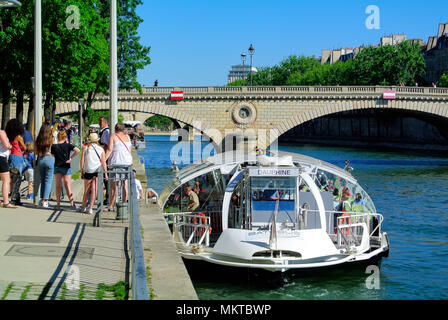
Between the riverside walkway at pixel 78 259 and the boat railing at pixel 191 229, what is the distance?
3238 mm

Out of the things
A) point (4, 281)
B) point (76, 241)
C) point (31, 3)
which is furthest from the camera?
point (31, 3)

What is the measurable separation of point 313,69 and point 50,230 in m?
104

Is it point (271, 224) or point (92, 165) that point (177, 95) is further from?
point (92, 165)

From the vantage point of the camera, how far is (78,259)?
880 cm

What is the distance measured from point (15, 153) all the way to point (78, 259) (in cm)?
603

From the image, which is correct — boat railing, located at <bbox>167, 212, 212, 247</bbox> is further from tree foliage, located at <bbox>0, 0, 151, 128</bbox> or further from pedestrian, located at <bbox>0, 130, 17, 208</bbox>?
tree foliage, located at <bbox>0, 0, 151, 128</bbox>

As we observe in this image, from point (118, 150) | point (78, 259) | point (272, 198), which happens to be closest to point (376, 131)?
point (272, 198)

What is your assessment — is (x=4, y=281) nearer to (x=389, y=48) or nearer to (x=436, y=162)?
(x=436, y=162)

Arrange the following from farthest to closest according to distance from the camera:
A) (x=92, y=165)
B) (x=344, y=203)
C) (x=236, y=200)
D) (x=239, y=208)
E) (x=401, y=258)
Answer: (x=401, y=258), (x=344, y=203), (x=236, y=200), (x=239, y=208), (x=92, y=165)

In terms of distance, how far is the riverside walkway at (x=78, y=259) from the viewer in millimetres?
7281

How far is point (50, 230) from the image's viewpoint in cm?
1077

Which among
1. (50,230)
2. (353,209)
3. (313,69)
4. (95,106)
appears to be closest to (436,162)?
(95,106)

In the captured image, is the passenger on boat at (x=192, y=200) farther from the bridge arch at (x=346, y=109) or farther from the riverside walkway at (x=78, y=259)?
the bridge arch at (x=346, y=109)

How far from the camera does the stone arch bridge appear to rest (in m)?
58.3
